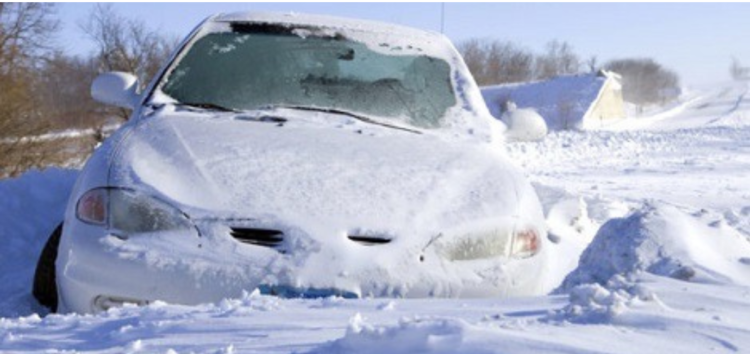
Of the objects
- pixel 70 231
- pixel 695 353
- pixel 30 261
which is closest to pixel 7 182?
pixel 30 261

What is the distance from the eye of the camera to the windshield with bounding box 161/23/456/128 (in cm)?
416

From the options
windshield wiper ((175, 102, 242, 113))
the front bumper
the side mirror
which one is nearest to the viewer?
the front bumper

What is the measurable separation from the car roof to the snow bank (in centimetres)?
164

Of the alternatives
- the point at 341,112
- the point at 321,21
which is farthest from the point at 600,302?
the point at 321,21

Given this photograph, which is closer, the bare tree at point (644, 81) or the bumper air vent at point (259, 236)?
the bumper air vent at point (259, 236)

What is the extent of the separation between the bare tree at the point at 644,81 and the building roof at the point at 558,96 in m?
50.4

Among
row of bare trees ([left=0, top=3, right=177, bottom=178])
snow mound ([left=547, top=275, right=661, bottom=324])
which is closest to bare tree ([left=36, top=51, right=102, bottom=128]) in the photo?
row of bare trees ([left=0, top=3, right=177, bottom=178])

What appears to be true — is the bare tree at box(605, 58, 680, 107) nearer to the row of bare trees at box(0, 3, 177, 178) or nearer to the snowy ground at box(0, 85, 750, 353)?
the row of bare trees at box(0, 3, 177, 178)

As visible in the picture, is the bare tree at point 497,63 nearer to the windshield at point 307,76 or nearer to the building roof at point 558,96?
the building roof at point 558,96

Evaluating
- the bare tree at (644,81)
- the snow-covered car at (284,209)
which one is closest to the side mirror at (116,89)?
the snow-covered car at (284,209)

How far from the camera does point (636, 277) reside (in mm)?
2613

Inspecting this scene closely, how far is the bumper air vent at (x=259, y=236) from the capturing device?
2.97 metres

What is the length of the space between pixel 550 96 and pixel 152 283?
5129 cm

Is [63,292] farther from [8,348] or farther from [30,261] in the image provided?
[30,261]
